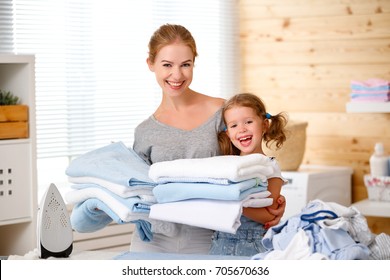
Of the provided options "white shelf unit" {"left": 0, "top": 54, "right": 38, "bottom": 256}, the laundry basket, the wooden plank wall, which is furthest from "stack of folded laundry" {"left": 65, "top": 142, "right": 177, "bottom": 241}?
the wooden plank wall

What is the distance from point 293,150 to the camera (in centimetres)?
430

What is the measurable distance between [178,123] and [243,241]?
43 centimetres

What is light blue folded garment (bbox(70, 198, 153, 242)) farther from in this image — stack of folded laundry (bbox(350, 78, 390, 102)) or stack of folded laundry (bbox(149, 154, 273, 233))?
stack of folded laundry (bbox(350, 78, 390, 102))

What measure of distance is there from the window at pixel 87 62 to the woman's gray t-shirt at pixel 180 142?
1.73 meters

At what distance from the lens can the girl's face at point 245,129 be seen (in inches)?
84.3

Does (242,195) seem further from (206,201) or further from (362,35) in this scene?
(362,35)

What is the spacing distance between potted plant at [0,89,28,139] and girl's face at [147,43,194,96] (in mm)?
1291

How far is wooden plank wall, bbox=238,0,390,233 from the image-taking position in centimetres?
440

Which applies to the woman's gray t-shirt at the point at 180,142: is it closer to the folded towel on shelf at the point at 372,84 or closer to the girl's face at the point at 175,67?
the girl's face at the point at 175,67

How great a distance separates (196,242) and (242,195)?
1.28 feet

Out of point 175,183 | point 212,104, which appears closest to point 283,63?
point 212,104

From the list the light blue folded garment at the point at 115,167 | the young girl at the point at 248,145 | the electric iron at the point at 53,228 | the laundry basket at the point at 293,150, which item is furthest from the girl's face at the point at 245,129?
the laundry basket at the point at 293,150
